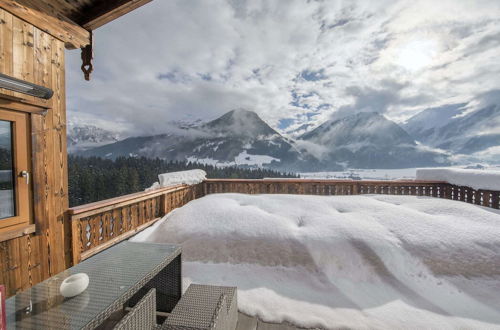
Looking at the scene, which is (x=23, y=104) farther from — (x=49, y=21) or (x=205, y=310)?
(x=205, y=310)

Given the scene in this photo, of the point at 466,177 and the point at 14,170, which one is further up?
the point at 14,170

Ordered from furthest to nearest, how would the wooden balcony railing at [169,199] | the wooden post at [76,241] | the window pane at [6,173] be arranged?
the wooden balcony railing at [169,199]
the wooden post at [76,241]
the window pane at [6,173]

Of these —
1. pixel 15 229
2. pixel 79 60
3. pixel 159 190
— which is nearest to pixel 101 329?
pixel 15 229

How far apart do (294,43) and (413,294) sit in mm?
9314

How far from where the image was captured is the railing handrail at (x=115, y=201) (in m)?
2.74

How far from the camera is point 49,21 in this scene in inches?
95.7

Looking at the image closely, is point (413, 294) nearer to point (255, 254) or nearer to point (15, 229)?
point (255, 254)

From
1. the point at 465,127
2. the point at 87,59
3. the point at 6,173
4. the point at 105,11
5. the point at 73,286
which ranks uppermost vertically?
the point at 465,127

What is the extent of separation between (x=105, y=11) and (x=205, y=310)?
3.97m

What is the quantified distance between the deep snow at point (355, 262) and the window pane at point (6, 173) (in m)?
1.70

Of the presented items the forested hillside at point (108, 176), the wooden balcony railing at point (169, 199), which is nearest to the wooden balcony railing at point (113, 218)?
the wooden balcony railing at point (169, 199)

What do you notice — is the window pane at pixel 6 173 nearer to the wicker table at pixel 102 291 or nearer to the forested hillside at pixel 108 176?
the wicker table at pixel 102 291

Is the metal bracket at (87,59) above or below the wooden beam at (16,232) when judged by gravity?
above

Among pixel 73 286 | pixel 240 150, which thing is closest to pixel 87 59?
pixel 73 286
